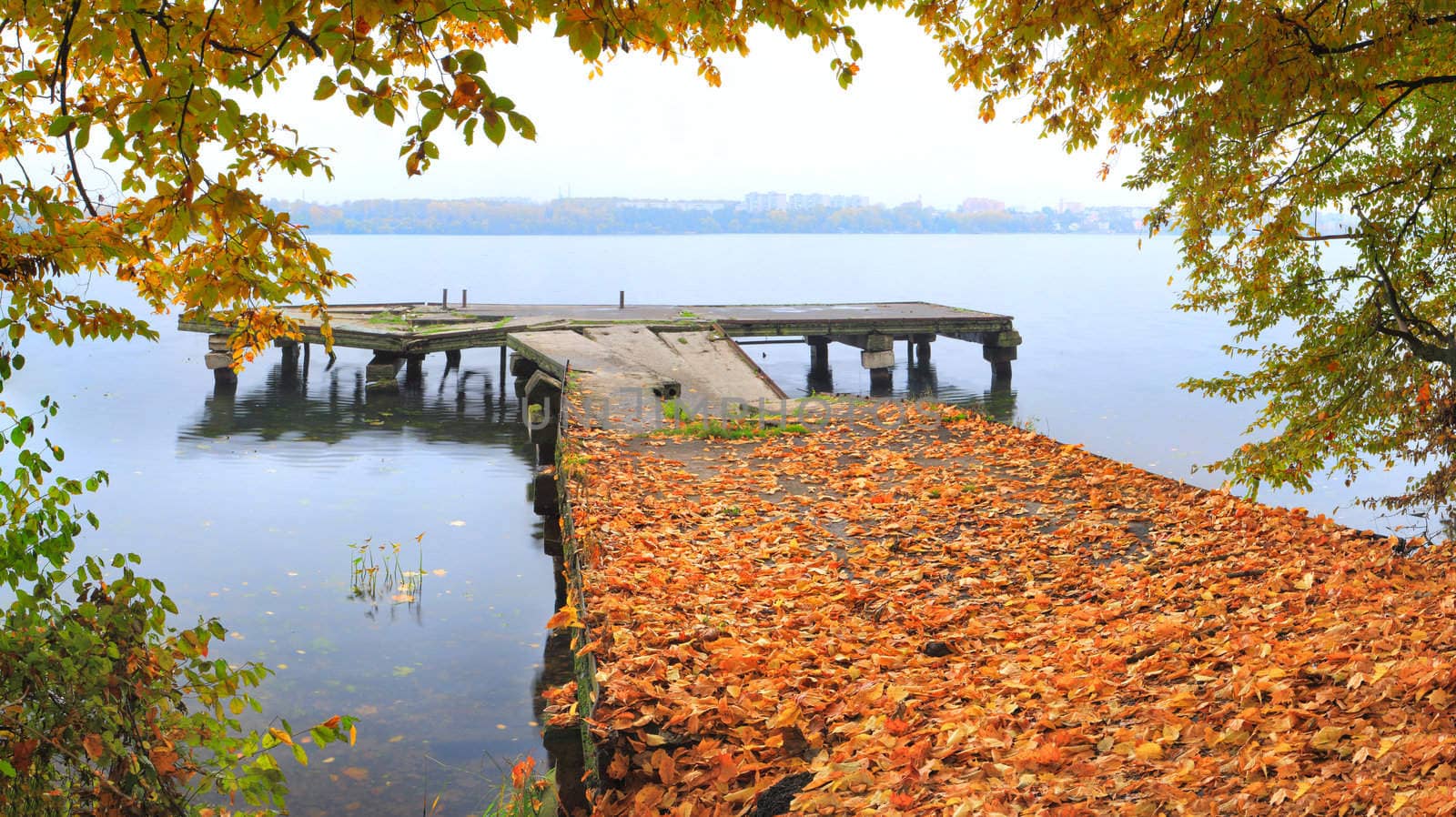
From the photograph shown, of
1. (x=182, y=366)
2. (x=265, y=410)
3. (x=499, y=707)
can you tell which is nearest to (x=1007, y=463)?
(x=499, y=707)

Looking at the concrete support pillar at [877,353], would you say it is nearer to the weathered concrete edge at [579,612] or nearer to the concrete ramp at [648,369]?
the concrete ramp at [648,369]

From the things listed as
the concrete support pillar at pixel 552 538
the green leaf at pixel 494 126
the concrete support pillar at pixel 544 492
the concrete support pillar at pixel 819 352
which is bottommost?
the concrete support pillar at pixel 552 538

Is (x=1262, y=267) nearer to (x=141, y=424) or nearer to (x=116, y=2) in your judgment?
(x=116, y=2)

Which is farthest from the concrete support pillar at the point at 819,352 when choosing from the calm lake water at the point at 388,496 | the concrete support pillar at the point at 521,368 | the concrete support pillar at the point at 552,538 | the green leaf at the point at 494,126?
the green leaf at the point at 494,126

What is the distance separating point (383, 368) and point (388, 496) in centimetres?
953

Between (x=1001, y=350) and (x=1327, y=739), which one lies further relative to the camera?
(x=1001, y=350)

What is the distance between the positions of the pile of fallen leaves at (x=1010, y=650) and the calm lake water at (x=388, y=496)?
2.41 metres

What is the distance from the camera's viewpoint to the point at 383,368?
25531 mm

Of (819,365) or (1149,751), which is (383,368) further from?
(1149,751)

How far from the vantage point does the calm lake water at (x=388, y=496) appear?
356 inches

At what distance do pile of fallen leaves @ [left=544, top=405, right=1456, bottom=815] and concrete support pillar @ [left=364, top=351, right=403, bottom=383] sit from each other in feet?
58.0

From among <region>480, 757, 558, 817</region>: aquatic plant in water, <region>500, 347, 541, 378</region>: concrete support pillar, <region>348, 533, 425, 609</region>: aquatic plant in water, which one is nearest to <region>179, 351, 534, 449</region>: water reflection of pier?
<region>500, 347, 541, 378</region>: concrete support pillar

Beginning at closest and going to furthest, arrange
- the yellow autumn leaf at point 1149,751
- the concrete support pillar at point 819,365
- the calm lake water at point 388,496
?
the yellow autumn leaf at point 1149,751
the calm lake water at point 388,496
the concrete support pillar at point 819,365

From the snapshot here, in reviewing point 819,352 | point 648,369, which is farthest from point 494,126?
point 819,352
